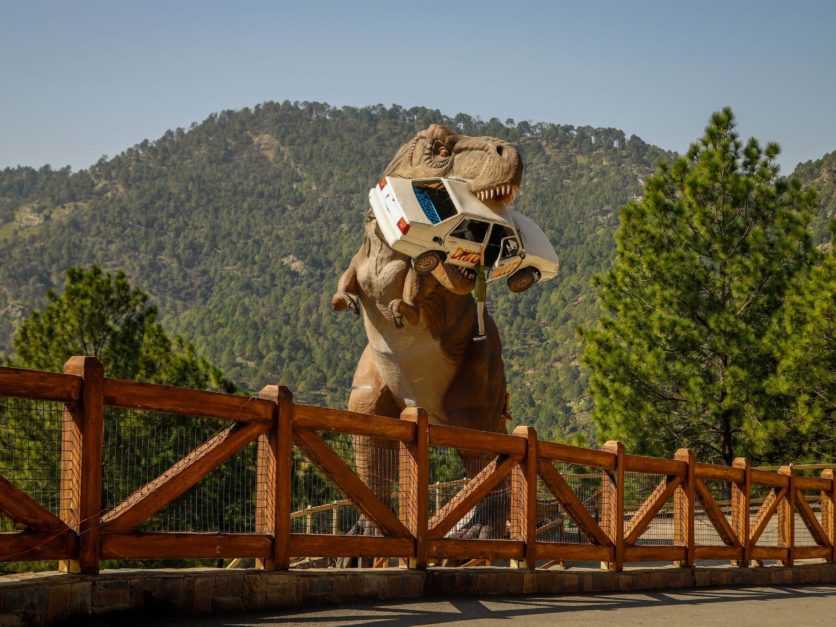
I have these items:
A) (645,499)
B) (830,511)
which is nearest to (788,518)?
(830,511)

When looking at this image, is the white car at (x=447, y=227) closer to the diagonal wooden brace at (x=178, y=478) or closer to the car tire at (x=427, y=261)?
→ the car tire at (x=427, y=261)

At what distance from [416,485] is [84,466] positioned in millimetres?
3065

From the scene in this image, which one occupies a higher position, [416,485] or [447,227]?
[447,227]

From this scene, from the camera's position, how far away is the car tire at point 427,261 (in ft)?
41.8

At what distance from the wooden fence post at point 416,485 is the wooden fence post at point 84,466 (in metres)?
2.88

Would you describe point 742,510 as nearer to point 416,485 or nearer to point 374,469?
point 374,469

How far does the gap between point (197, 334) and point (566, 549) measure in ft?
459

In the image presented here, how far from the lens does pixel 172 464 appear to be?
9.22 m

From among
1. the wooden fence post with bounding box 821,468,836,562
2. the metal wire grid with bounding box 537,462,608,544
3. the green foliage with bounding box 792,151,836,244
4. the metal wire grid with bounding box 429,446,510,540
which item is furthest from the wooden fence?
the green foliage with bounding box 792,151,836,244

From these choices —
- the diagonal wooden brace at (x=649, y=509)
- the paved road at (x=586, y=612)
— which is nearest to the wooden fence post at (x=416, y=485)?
the paved road at (x=586, y=612)

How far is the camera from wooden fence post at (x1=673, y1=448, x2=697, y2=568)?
42.7 ft

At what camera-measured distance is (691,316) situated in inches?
1110

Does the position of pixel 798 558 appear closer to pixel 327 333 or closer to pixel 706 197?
pixel 706 197

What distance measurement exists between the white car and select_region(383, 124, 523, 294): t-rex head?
0.14 m
